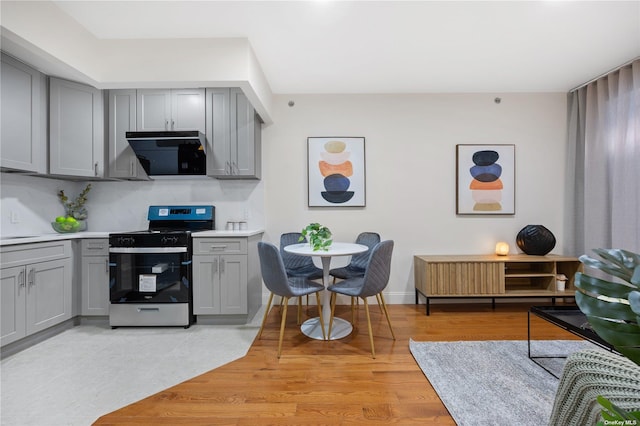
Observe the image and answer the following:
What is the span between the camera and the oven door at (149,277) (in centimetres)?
279

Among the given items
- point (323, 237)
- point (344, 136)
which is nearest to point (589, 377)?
point (323, 237)

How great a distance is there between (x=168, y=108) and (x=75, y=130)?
0.90m

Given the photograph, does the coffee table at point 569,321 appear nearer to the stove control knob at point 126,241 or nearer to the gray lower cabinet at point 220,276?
the gray lower cabinet at point 220,276

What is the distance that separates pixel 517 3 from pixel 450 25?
17.5 inches

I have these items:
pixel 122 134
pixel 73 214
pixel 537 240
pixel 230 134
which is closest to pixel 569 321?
pixel 537 240

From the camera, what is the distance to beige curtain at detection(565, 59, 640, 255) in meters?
2.74

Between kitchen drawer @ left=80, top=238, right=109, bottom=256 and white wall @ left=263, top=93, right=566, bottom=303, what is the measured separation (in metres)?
1.67

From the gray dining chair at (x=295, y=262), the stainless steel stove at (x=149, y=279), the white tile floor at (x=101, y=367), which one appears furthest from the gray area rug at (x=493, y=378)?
the stainless steel stove at (x=149, y=279)

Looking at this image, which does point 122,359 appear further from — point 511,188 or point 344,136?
point 511,188

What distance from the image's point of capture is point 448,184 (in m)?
3.56

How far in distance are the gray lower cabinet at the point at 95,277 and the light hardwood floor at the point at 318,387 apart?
63.6 inches

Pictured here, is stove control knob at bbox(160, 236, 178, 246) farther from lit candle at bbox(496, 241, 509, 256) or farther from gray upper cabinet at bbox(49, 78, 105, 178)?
lit candle at bbox(496, 241, 509, 256)

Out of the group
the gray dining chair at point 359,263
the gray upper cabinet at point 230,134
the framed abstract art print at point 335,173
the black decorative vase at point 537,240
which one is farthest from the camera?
the framed abstract art print at point 335,173

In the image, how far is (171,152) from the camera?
309 centimetres
